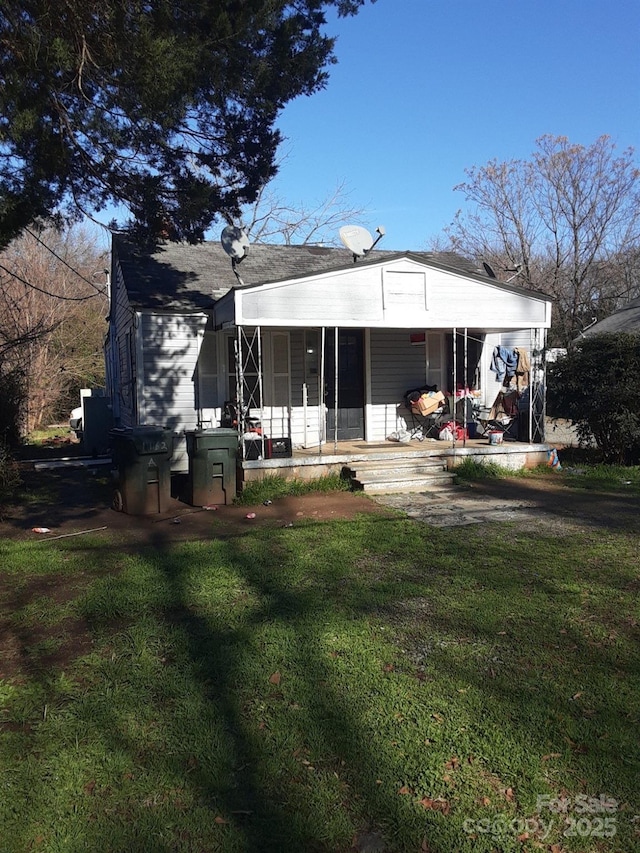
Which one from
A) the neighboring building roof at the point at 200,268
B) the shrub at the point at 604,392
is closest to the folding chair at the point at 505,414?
the shrub at the point at 604,392

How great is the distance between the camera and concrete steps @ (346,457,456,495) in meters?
9.52

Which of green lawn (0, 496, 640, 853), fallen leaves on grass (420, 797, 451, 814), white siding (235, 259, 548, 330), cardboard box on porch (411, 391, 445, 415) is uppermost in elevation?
white siding (235, 259, 548, 330)

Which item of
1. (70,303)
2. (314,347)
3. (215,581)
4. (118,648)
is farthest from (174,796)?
(70,303)

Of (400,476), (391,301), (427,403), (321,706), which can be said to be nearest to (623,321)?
(427,403)

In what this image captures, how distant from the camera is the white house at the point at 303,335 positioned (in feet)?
32.6

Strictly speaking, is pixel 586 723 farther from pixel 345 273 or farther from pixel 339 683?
pixel 345 273

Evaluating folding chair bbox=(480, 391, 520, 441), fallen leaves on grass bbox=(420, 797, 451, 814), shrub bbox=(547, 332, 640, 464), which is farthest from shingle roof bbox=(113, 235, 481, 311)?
fallen leaves on grass bbox=(420, 797, 451, 814)

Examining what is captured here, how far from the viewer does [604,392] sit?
10711 mm

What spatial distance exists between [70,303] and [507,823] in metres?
25.2

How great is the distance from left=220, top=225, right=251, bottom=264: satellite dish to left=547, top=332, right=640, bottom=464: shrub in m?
6.17

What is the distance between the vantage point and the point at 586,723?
3.19 metres

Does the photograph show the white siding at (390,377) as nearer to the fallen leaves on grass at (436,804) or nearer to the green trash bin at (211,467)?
the green trash bin at (211,467)

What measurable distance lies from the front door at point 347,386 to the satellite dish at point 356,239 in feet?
5.47

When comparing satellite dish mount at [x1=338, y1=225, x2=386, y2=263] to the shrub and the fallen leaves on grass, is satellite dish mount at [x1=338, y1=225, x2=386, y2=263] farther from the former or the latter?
the fallen leaves on grass
